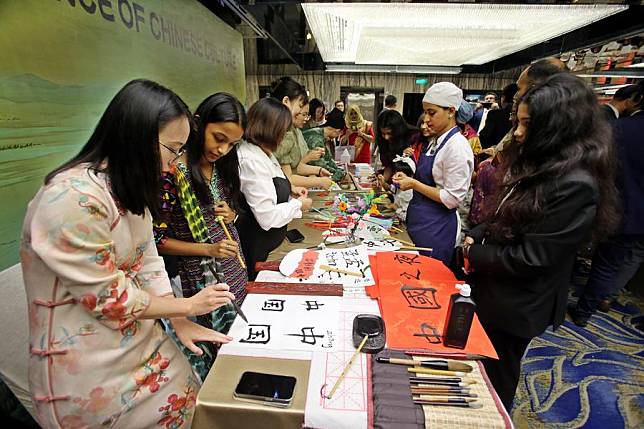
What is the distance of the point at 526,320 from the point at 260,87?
27.3ft

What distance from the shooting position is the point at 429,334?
1.08 m

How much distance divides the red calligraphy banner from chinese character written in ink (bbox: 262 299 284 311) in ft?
1.23

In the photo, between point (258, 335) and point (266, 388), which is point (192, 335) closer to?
point (258, 335)

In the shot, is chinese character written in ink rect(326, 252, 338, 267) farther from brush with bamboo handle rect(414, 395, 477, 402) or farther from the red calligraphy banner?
brush with bamboo handle rect(414, 395, 477, 402)

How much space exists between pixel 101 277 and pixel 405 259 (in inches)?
50.8

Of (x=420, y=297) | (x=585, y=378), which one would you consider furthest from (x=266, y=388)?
(x=585, y=378)

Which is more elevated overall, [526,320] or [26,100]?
[26,100]

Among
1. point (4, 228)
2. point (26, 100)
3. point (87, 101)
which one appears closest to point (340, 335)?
point (4, 228)

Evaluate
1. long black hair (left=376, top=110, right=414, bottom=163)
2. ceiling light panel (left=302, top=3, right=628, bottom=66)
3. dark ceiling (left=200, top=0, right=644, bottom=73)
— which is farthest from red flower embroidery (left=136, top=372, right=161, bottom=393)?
long black hair (left=376, top=110, right=414, bottom=163)

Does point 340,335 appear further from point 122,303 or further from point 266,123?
point 266,123

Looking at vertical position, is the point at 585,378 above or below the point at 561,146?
below

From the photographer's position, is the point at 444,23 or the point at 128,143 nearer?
the point at 128,143

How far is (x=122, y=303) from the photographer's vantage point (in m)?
0.80

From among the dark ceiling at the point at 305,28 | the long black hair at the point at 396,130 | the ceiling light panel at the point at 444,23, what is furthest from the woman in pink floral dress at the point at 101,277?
the long black hair at the point at 396,130
